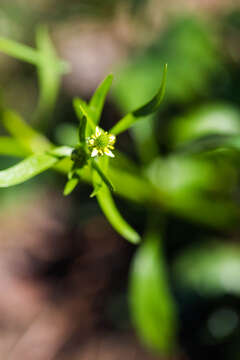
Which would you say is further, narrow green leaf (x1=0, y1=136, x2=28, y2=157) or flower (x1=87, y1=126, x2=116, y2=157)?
narrow green leaf (x1=0, y1=136, x2=28, y2=157)

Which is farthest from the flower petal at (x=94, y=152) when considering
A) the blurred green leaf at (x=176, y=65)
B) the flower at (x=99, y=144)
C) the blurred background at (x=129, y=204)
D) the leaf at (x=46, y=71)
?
the blurred green leaf at (x=176, y=65)

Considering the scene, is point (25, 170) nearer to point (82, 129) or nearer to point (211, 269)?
point (82, 129)

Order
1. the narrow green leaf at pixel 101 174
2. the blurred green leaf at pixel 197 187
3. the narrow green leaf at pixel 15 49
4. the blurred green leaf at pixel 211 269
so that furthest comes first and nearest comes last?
the blurred green leaf at pixel 211 269
the blurred green leaf at pixel 197 187
the narrow green leaf at pixel 15 49
the narrow green leaf at pixel 101 174

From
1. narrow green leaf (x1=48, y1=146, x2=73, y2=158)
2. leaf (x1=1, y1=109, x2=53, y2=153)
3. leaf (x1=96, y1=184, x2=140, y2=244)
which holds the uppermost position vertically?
leaf (x1=1, y1=109, x2=53, y2=153)

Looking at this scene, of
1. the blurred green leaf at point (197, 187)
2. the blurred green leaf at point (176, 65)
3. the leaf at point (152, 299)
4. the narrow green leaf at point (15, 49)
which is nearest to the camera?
the narrow green leaf at point (15, 49)

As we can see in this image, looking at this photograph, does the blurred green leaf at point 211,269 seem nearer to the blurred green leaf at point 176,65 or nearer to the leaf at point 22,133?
the blurred green leaf at point 176,65

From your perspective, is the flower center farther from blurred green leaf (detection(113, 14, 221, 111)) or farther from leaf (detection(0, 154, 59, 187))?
blurred green leaf (detection(113, 14, 221, 111))

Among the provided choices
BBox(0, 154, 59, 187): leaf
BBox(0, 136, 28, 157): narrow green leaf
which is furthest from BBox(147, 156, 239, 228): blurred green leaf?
BBox(0, 154, 59, 187): leaf

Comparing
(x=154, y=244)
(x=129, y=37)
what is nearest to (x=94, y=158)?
(x=154, y=244)
